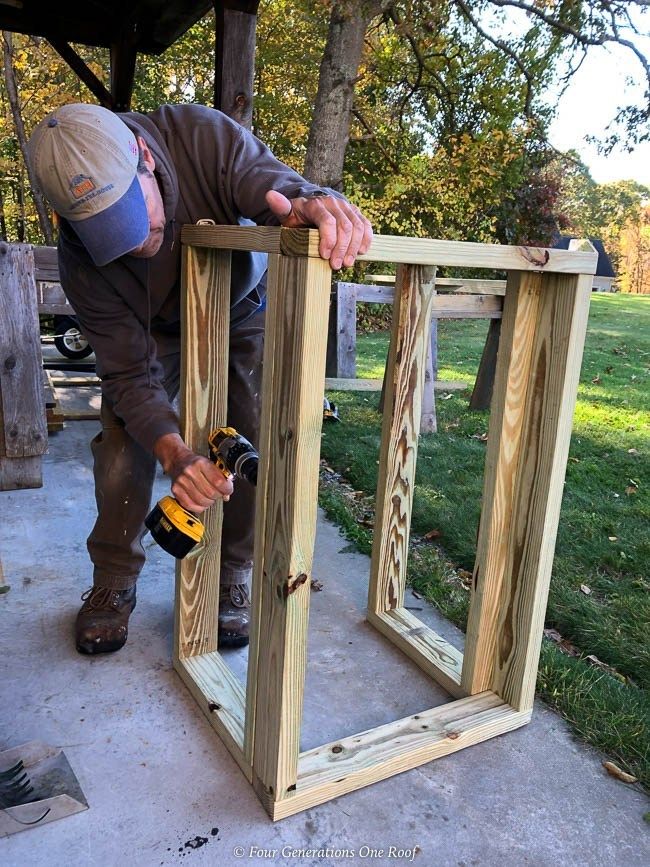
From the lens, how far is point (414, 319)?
8.48ft

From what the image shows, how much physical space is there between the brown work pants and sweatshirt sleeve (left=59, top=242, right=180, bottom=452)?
21 centimetres

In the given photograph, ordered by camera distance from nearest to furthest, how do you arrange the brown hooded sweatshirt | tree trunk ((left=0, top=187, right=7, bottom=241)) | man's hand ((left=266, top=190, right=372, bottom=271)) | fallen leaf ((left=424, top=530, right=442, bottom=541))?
man's hand ((left=266, top=190, right=372, bottom=271)) → the brown hooded sweatshirt → fallen leaf ((left=424, top=530, right=442, bottom=541)) → tree trunk ((left=0, top=187, right=7, bottom=241))

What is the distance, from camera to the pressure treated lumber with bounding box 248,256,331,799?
1.61 metres

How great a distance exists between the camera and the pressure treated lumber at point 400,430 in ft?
8.48

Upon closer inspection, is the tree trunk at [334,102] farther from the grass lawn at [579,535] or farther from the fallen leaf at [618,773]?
the fallen leaf at [618,773]

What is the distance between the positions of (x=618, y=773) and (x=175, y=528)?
1.46m

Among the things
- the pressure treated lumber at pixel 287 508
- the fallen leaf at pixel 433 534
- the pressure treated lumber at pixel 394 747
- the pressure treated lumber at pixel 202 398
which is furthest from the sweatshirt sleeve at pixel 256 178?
the fallen leaf at pixel 433 534

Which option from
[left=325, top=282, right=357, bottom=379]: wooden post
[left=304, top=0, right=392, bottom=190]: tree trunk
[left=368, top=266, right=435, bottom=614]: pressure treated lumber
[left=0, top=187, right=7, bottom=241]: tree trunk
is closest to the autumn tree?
[left=304, top=0, right=392, bottom=190]: tree trunk

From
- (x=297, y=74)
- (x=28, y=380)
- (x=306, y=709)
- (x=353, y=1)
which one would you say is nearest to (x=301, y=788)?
(x=306, y=709)

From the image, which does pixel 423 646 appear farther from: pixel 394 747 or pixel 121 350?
pixel 121 350

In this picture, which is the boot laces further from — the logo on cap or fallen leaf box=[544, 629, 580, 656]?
fallen leaf box=[544, 629, 580, 656]

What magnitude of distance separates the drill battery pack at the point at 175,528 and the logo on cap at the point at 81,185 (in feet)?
2.69

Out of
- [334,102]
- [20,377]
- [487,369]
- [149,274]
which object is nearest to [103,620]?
[149,274]

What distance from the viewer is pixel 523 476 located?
2.19m
